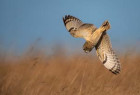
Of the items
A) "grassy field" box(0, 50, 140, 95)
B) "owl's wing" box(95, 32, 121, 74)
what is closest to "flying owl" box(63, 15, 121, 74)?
"owl's wing" box(95, 32, 121, 74)

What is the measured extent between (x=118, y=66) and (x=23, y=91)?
6.04 feet

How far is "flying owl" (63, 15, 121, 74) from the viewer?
19.0ft

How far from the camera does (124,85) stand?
21.6 ft

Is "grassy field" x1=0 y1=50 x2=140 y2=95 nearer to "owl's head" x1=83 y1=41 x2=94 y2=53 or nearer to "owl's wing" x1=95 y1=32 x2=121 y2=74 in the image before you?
"owl's wing" x1=95 y1=32 x2=121 y2=74

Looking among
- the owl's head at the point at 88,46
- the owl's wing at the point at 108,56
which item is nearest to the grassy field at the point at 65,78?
the owl's wing at the point at 108,56

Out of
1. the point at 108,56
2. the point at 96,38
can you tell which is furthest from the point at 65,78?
the point at 96,38

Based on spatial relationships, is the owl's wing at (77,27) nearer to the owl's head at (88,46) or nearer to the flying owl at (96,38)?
the flying owl at (96,38)

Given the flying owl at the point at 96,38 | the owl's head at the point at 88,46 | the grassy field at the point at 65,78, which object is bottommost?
the grassy field at the point at 65,78

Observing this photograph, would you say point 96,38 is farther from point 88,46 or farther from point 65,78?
point 65,78

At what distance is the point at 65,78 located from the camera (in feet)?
21.2

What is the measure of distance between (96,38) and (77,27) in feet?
1.88

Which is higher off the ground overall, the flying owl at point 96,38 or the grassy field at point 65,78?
the flying owl at point 96,38

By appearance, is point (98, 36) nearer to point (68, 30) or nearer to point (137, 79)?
point (68, 30)

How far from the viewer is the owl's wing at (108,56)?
614 centimetres
